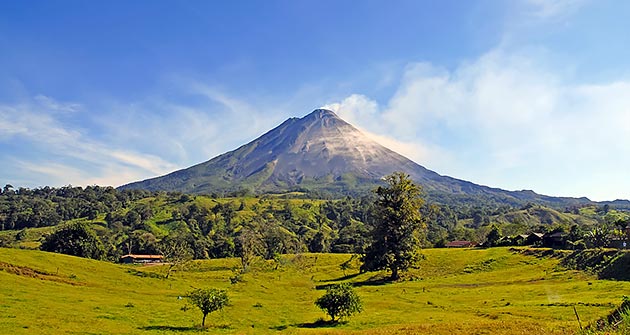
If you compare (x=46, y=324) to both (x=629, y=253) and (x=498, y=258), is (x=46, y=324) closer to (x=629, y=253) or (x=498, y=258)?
(x=629, y=253)

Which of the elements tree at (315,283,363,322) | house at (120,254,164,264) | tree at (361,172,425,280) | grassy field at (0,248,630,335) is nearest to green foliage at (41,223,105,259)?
grassy field at (0,248,630,335)

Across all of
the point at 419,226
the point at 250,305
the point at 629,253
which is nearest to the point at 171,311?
the point at 250,305

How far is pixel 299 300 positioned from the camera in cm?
5359

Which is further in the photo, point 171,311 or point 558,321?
point 171,311

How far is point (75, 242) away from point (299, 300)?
6141 cm

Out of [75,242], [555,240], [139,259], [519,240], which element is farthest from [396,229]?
[139,259]

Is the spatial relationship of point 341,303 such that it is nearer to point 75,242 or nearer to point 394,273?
point 394,273

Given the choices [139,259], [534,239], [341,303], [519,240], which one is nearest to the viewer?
[341,303]

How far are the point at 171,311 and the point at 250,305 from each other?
8.85 m

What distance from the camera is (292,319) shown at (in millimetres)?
38719

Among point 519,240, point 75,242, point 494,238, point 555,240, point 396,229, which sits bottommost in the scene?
point 555,240

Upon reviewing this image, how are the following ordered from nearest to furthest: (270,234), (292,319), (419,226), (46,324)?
(46,324) < (292,319) < (419,226) < (270,234)

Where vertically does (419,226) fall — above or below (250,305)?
above

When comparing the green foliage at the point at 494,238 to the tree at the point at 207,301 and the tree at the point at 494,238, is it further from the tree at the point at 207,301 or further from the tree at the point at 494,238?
the tree at the point at 207,301
